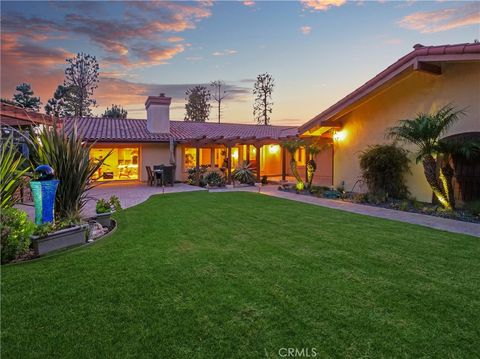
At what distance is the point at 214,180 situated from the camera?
16.9m

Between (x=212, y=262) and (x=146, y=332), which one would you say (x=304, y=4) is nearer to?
(x=212, y=262)

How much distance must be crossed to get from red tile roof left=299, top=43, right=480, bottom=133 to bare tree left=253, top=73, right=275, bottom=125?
29.5m

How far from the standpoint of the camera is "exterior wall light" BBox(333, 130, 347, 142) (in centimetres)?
1379

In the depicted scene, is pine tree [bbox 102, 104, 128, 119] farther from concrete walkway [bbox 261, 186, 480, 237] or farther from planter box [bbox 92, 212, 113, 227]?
planter box [bbox 92, 212, 113, 227]

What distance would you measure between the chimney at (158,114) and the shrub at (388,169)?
525 inches

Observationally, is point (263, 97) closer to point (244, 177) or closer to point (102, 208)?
point (244, 177)

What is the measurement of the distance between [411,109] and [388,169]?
7.02 feet

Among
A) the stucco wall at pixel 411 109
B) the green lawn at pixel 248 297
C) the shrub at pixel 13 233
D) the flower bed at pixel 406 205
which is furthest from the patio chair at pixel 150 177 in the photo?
the shrub at pixel 13 233

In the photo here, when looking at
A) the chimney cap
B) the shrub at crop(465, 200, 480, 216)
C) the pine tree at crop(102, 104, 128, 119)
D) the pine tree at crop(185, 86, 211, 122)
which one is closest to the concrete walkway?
the shrub at crop(465, 200, 480, 216)

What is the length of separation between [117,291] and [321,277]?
2.53m

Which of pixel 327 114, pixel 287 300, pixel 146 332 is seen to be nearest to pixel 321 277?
pixel 287 300

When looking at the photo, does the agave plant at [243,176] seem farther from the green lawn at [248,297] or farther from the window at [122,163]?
the green lawn at [248,297]

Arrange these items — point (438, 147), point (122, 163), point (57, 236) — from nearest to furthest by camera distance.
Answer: point (57, 236) < point (438, 147) < point (122, 163)

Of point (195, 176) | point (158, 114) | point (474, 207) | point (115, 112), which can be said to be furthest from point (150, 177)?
point (115, 112)
